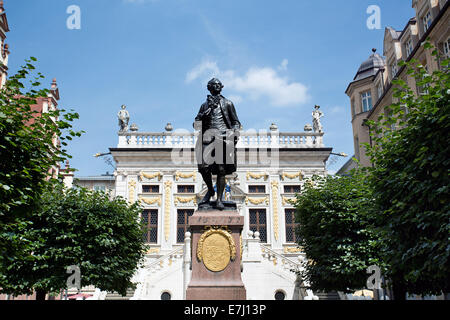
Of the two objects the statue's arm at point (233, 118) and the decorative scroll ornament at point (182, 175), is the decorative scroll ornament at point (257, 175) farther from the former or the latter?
the statue's arm at point (233, 118)

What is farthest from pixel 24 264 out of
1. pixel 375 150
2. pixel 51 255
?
pixel 375 150

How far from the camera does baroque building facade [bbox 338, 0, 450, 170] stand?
63.5ft

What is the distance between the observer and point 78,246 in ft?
52.1

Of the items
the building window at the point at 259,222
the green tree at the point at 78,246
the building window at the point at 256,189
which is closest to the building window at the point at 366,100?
the building window at the point at 256,189

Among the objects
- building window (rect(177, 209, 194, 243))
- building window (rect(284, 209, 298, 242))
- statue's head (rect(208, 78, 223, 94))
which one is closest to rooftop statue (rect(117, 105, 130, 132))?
building window (rect(177, 209, 194, 243))

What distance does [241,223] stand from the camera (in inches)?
337

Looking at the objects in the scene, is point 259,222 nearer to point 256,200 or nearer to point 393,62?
point 256,200

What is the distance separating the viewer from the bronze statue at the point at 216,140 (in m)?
9.44

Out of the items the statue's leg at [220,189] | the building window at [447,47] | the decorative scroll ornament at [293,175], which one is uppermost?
the building window at [447,47]

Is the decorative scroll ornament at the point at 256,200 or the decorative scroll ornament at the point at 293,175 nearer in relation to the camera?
the decorative scroll ornament at the point at 256,200

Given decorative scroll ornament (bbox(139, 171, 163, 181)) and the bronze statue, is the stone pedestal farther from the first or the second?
decorative scroll ornament (bbox(139, 171, 163, 181))

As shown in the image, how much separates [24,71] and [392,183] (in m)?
9.93

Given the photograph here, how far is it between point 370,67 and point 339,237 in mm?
18555

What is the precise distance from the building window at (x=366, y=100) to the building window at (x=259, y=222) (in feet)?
35.8
